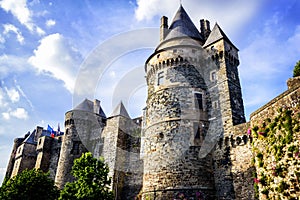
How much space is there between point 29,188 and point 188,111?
47.3 feet

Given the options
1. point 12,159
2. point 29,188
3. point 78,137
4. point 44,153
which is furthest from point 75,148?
point 12,159

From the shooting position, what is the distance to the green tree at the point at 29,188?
65.5 feet

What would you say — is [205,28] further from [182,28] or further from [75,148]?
[75,148]

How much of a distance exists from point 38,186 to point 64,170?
9.76 m

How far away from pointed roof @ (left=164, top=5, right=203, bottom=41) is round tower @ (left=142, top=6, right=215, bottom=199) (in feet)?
0.33

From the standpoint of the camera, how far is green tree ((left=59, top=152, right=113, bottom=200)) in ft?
58.5

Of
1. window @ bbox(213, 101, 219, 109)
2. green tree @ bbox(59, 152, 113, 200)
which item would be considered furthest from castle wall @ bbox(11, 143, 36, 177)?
window @ bbox(213, 101, 219, 109)

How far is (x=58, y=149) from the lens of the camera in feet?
119

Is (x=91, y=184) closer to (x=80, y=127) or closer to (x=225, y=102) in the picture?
(x=225, y=102)

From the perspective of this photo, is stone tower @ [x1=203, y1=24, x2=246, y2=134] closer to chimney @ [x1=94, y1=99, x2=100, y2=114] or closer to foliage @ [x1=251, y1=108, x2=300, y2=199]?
foliage @ [x1=251, y1=108, x2=300, y2=199]

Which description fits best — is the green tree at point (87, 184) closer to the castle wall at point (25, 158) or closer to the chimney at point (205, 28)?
the chimney at point (205, 28)

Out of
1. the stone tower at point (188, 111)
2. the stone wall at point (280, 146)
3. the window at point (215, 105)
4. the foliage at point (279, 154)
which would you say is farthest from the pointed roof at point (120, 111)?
the foliage at point (279, 154)

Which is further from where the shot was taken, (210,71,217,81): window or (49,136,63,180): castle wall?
(49,136,63,180): castle wall

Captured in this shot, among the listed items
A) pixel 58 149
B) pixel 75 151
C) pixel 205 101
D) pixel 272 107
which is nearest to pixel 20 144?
pixel 58 149
